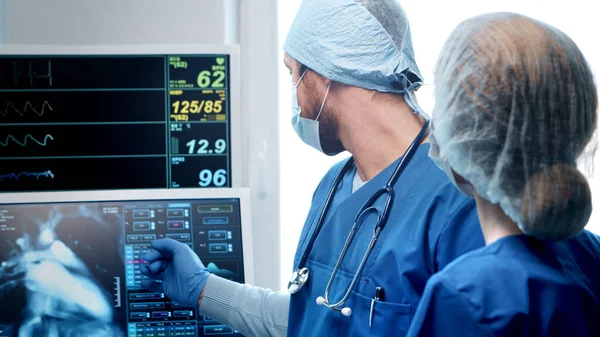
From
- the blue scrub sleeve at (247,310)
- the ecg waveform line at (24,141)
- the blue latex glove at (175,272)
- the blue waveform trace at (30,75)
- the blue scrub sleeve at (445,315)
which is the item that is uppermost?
the blue waveform trace at (30,75)

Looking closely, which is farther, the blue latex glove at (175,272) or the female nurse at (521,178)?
the blue latex glove at (175,272)

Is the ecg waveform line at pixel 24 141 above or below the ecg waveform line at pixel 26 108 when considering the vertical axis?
below

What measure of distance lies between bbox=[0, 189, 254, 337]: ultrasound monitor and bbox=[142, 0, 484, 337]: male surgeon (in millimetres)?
316

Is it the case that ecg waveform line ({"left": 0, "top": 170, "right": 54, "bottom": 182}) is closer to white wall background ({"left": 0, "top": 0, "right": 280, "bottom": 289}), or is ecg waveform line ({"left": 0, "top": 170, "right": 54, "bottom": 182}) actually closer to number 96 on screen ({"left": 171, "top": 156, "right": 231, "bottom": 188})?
number 96 on screen ({"left": 171, "top": 156, "right": 231, "bottom": 188})

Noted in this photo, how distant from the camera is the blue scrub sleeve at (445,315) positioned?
2.43 feet

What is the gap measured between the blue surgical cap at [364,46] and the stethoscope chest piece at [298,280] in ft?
1.24

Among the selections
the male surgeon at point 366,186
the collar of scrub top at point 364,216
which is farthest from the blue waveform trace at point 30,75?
the collar of scrub top at point 364,216

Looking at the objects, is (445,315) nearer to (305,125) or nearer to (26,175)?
(305,125)

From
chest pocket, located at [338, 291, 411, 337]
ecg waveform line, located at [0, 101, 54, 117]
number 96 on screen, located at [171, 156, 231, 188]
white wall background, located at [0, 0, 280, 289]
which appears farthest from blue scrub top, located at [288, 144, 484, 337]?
ecg waveform line, located at [0, 101, 54, 117]

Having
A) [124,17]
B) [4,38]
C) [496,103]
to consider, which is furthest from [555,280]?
[4,38]

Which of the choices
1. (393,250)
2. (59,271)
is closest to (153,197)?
(59,271)

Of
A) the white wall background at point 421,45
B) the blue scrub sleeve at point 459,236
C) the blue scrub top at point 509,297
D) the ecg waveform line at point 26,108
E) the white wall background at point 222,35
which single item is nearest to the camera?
the blue scrub top at point 509,297

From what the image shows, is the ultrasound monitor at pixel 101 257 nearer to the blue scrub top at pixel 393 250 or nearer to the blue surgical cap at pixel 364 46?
the blue scrub top at pixel 393 250

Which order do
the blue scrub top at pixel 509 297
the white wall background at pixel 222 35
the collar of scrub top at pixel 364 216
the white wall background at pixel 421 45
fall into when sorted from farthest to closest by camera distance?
the white wall background at pixel 421 45
the white wall background at pixel 222 35
the collar of scrub top at pixel 364 216
the blue scrub top at pixel 509 297
